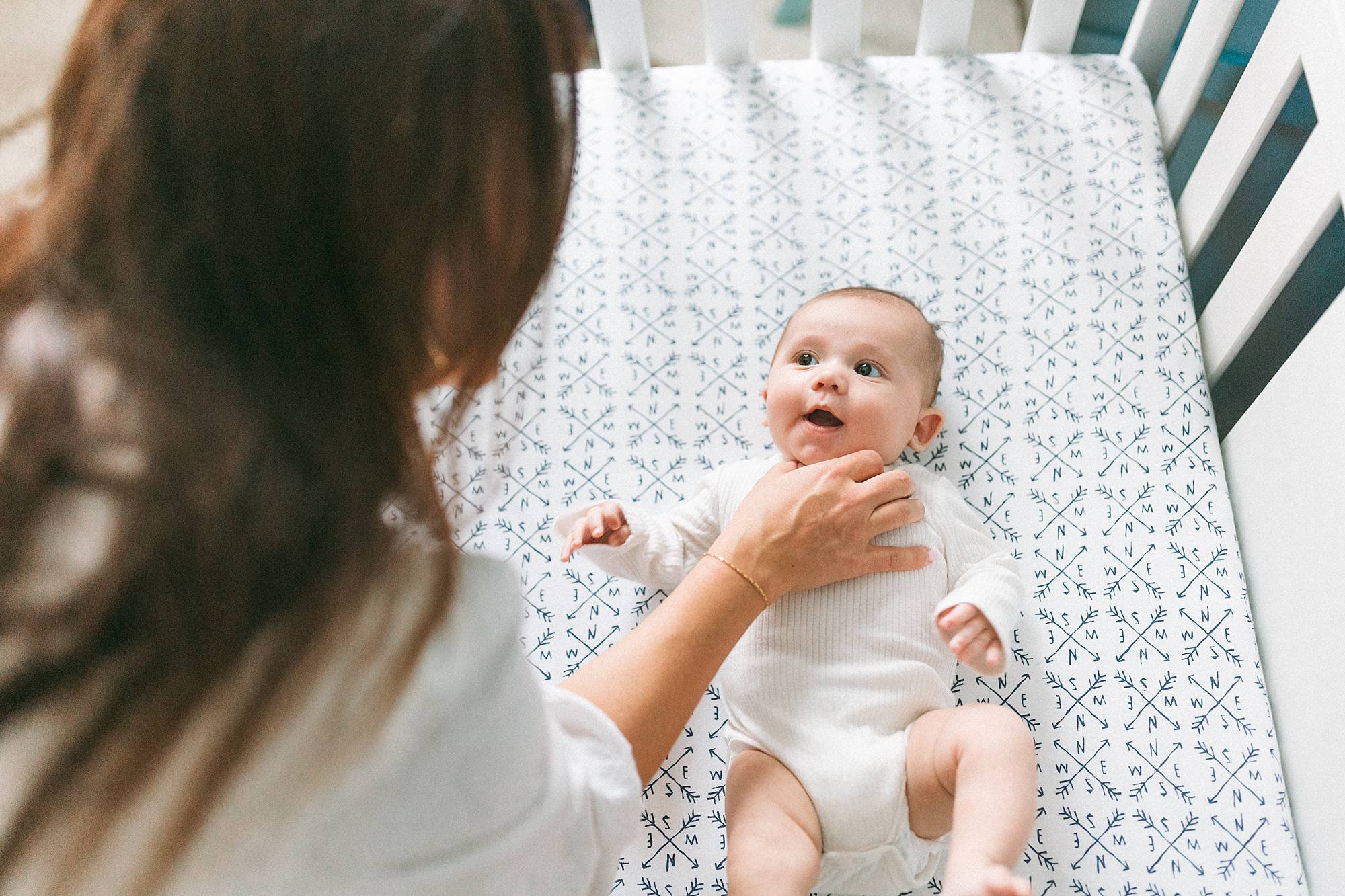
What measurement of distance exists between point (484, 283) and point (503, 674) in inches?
8.3

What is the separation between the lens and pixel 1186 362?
114 centimetres

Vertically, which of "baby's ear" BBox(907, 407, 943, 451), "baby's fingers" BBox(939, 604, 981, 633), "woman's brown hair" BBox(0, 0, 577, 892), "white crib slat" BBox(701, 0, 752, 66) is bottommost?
"baby's ear" BBox(907, 407, 943, 451)

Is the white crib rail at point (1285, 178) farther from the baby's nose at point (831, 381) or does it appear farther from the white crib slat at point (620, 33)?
the white crib slat at point (620, 33)

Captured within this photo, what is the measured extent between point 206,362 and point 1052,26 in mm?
1298

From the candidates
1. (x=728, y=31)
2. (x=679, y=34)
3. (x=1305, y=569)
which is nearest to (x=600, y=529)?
A: (x=1305, y=569)

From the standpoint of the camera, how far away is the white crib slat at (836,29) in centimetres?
134

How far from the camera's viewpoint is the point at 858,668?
94 centimetres

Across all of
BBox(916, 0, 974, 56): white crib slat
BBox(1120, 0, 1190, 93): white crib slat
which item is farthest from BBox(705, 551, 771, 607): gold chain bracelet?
BBox(1120, 0, 1190, 93): white crib slat

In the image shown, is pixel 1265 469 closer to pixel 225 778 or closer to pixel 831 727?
pixel 831 727

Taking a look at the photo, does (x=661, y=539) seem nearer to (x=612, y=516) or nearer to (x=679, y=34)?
(x=612, y=516)

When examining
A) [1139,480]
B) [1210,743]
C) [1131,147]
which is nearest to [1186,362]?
[1139,480]

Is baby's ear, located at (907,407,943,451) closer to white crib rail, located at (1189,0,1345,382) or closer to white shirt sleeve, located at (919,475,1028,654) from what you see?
white shirt sleeve, located at (919,475,1028,654)

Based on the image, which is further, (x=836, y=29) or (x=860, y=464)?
(x=836, y=29)

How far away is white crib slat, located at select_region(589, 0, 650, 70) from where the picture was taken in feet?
4.41
